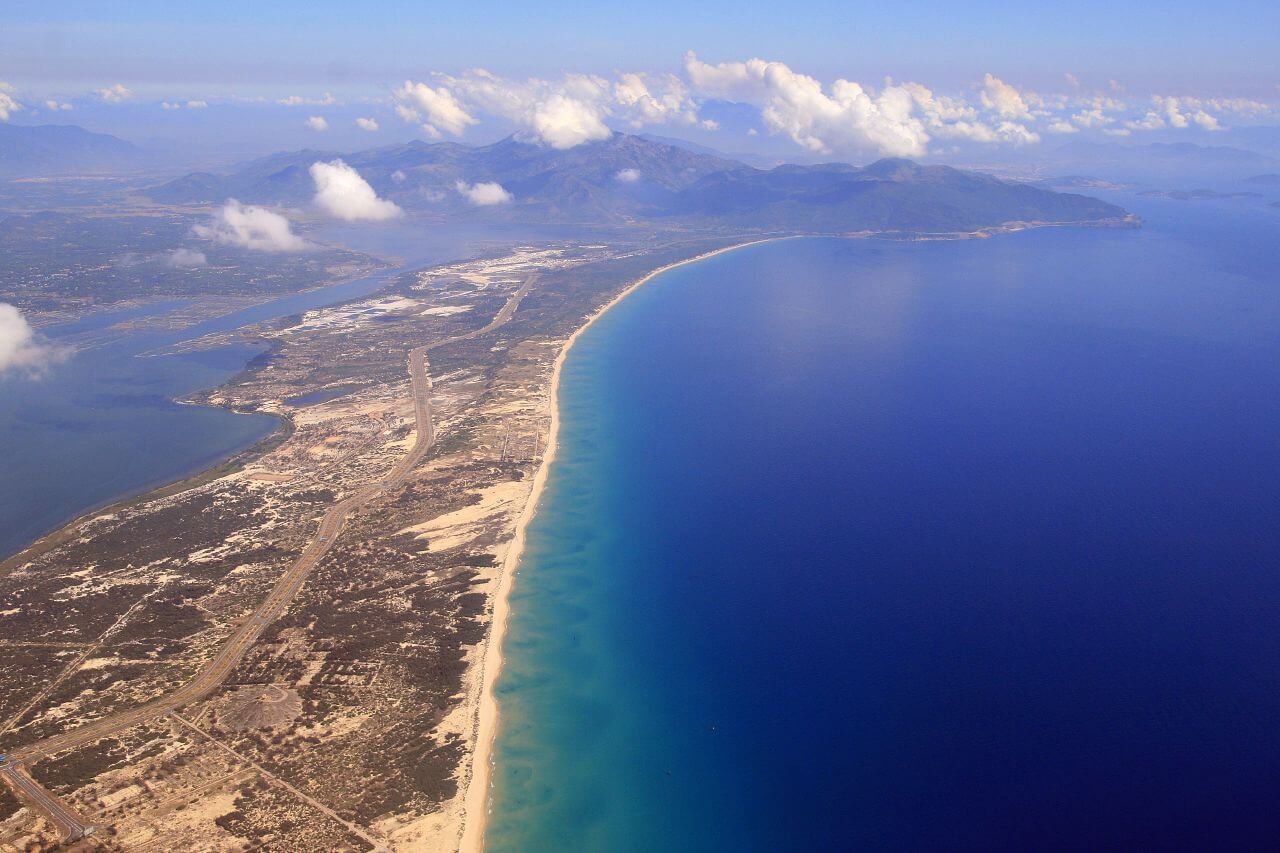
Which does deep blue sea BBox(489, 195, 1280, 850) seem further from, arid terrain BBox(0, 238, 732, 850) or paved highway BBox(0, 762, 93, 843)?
paved highway BBox(0, 762, 93, 843)

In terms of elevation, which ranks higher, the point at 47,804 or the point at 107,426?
the point at 107,426

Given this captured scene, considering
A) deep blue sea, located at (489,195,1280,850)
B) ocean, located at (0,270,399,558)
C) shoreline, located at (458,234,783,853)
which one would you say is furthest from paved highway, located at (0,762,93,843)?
ocean, located at (0,270,399,558)

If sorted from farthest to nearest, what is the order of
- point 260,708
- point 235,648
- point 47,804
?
point 235,648, point 260,708, point 47,804

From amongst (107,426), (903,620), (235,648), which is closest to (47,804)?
(235,648)

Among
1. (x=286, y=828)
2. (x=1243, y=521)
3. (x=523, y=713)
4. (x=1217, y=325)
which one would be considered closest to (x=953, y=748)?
(x=523, y=713)

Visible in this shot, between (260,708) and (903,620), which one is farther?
(903,620)

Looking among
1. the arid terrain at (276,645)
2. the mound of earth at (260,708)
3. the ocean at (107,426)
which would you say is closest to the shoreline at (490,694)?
the arid terrain at (276,645)

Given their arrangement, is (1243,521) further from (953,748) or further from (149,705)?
(149,705)

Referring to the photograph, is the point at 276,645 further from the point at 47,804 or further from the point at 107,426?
the point at 107,426
